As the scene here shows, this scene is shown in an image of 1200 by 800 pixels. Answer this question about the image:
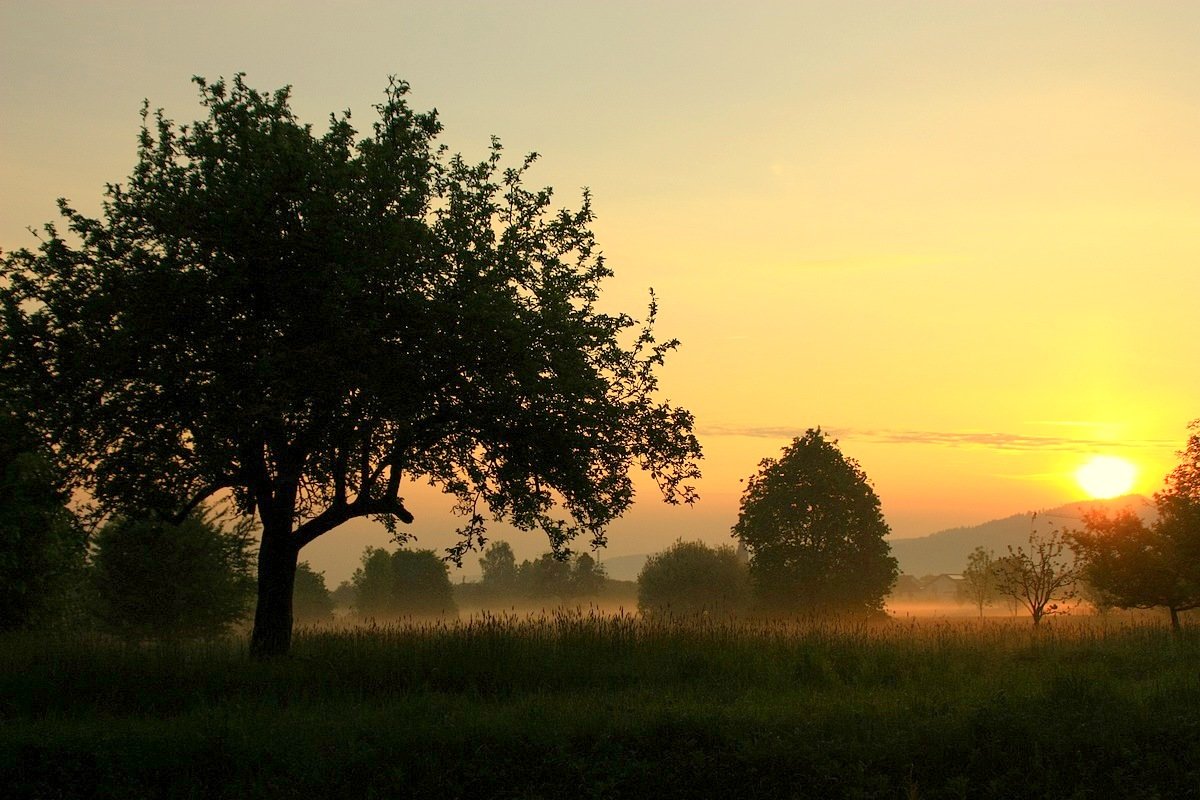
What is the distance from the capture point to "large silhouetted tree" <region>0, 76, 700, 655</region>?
18141mm

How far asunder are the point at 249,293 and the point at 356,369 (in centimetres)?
297

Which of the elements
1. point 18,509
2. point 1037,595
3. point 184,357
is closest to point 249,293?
point 184,357

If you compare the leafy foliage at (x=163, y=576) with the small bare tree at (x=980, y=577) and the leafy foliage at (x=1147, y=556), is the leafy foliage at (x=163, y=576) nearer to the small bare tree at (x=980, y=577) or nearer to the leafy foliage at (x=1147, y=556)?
the leafy foliage at (x=1147, y=556)

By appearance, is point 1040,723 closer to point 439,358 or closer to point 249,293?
point 439,358

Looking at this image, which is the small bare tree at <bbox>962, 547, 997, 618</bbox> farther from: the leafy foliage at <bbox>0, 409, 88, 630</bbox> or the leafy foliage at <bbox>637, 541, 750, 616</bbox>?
the leafy foliage at <bbox>0, 409, 88, 630</bbox>

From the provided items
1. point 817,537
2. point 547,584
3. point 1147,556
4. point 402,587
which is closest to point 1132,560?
point 1147,556

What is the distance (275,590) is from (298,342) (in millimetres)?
5826

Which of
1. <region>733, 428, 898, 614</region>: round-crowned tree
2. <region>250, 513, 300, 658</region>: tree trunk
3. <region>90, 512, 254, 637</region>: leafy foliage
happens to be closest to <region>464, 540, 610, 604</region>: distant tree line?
<region>733, 428, 898, 614</region>: round-crowned tree

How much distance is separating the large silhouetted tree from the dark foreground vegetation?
3.54 metres

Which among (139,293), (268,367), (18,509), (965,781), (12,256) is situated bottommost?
A: (965,781)

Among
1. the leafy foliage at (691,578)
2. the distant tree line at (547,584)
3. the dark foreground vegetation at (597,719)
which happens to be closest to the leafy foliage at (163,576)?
the dark foreground vegetation at (597,719)

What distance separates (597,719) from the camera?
41.8 ft

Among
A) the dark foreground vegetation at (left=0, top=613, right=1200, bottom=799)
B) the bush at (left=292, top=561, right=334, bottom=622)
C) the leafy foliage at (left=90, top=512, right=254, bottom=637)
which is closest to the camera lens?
the dark foreground vegetation at (left=0, top=613, right=1200, bottom=799)

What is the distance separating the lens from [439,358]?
19.0 m
